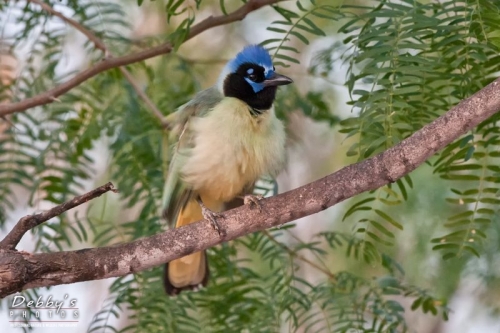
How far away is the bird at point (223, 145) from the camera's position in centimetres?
295

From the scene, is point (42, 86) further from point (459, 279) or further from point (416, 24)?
point (459, 279)

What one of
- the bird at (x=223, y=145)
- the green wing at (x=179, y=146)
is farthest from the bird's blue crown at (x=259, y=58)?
the green wing at (x=179, y=146)

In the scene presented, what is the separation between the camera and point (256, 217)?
242 cm

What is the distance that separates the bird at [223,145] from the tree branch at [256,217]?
0.45 m

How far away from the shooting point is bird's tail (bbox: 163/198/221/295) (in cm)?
301

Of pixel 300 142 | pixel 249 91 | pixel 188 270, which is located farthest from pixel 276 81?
pixel 300 142

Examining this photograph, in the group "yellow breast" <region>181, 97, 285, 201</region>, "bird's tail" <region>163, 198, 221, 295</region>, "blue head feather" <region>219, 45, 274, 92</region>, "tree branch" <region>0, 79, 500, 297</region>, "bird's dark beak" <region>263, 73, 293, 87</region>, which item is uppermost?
"blue head feather" <region>219, 45, 274, 92</region>

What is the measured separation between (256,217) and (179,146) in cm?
76

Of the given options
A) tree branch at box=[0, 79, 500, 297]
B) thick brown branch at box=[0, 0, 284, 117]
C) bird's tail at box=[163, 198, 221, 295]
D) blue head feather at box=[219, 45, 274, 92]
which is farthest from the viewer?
blue head feather at box=[219, 45, 274, 92]

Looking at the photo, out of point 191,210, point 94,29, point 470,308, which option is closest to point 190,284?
point 191,210

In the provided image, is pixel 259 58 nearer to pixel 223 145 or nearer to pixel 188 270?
pixel 223 145

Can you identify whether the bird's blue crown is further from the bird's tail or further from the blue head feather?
the bird's tail

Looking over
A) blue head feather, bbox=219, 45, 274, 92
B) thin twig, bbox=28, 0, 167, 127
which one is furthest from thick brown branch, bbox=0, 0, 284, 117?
blue head feather, bbox=219, 45, 274, 92

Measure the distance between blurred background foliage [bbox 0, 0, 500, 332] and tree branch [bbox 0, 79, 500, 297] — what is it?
98 mm
